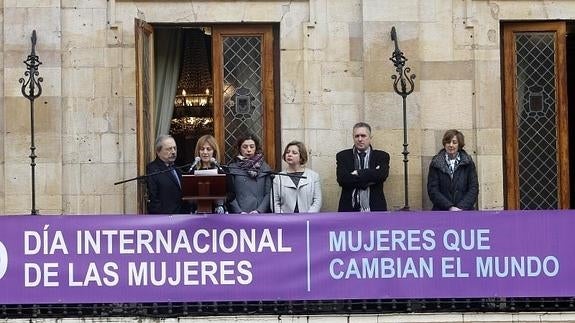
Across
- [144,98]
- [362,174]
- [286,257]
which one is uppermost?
[144,98]

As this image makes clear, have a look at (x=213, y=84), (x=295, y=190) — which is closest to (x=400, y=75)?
(x=295, y=190)

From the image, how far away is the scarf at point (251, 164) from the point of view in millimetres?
18312

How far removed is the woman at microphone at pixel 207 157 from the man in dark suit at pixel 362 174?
1567mm

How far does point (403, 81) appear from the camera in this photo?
18906 millimetres

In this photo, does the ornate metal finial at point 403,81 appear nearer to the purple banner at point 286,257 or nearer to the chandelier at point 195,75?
the purple banner at point 286,257

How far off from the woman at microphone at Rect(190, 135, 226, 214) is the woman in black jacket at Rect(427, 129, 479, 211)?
2658 mm

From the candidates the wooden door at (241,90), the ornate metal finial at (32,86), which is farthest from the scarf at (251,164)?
the ornate metal finial at (32,86)

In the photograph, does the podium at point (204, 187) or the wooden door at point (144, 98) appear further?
the wooden door at point (144, 98)

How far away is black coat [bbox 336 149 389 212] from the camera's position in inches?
725

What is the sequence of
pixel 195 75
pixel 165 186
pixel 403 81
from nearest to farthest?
1. pixel 165 186
2. pixel 403 81
3. pixel 195 75

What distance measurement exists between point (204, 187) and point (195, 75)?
9.96 ft

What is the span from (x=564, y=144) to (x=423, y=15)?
252 centimetres

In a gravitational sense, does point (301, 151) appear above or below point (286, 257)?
above

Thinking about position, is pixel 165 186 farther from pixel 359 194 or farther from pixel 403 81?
pixel 403 81
